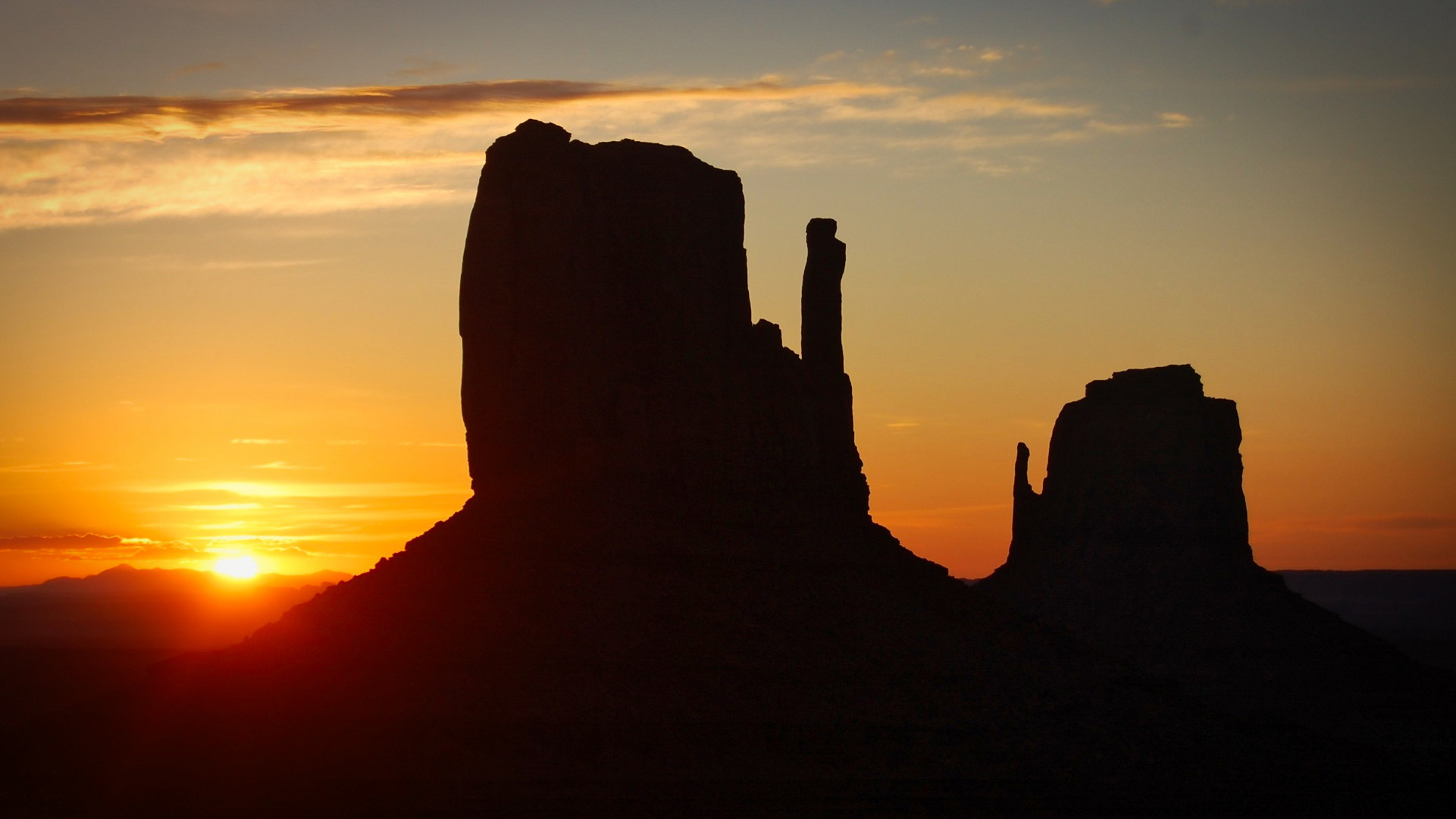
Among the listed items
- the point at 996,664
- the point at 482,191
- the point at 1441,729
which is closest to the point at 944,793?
the point at 996,664

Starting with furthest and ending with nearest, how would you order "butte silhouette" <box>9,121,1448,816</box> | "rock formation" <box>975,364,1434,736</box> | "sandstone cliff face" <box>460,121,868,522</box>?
"rock formation" <box>975,364,1434,736</box> < "sandstone cliff face" <box>460,121,868,522</box> < "butte silhouette" <box>9,121,1448,816</box>

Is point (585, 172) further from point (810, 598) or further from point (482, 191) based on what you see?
point (810, 598)

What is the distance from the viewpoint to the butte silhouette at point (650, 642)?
55.1 metres

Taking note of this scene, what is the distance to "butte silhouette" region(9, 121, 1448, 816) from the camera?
181ft

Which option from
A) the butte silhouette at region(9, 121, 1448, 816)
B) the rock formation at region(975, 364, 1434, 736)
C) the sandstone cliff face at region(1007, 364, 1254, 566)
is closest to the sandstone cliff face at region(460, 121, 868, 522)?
the butte silhouette at region(9, 121, 1448, 816)

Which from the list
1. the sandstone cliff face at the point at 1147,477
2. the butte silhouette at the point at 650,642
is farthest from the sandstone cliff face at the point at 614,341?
the sandstone cliff face at the point at 1147,477

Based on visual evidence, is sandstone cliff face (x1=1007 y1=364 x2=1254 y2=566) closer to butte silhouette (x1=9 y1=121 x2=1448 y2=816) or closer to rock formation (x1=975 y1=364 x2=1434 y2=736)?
rock formation (x1=975 y1=364 x2=1434 y2=736)

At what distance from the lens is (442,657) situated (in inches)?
2248

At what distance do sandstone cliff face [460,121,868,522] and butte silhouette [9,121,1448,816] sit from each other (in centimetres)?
12

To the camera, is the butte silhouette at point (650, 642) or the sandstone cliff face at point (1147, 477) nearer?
the butte silhouette at point (650, 642)

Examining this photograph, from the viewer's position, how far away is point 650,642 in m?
59.0

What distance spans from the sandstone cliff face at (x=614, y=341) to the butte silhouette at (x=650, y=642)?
0.12 meters

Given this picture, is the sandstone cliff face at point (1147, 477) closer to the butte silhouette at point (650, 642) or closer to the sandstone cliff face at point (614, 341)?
the butte silhouette at point (650, 642)

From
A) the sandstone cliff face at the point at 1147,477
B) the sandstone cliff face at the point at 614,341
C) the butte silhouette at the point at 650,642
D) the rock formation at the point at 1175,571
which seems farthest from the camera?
the sandstone cliff face at the point at 1147,477
